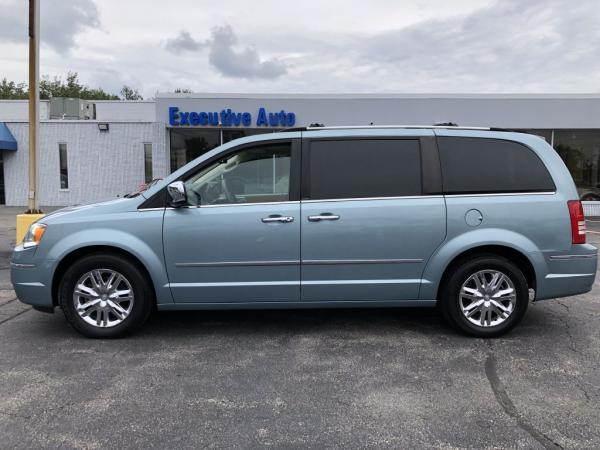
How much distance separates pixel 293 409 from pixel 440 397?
3.33 feet

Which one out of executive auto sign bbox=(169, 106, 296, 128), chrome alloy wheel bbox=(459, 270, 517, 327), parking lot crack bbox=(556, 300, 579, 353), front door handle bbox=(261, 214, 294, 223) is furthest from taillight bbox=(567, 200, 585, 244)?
executive auto sign bbox=(169, 106, 296, 128)

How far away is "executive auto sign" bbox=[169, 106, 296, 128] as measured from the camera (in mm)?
16406

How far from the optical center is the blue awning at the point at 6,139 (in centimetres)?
1858

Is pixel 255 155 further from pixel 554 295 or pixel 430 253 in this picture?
pixel 554 295

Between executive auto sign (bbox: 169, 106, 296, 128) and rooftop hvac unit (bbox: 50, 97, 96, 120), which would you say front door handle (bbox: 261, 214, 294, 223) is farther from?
rooftop hvac unit (bbox: 50, 97, 96, 120)

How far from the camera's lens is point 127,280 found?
4.40m

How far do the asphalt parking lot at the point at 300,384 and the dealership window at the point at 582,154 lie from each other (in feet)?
46.7

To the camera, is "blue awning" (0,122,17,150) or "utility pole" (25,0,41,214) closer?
"utility pole" (25,0,41,214)

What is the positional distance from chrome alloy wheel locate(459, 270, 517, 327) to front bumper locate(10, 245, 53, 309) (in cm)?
367

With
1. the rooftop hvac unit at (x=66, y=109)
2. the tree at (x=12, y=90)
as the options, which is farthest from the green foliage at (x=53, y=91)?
the rooftop hvac unit at (x=66, y=109)

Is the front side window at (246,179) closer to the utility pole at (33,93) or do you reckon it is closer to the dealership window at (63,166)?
the utility pole at (33,93)

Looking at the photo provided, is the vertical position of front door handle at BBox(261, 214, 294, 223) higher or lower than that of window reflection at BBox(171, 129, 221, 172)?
lower

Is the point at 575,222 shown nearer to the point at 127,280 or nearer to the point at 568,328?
the point at 568,328

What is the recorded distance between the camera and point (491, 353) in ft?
13.8
